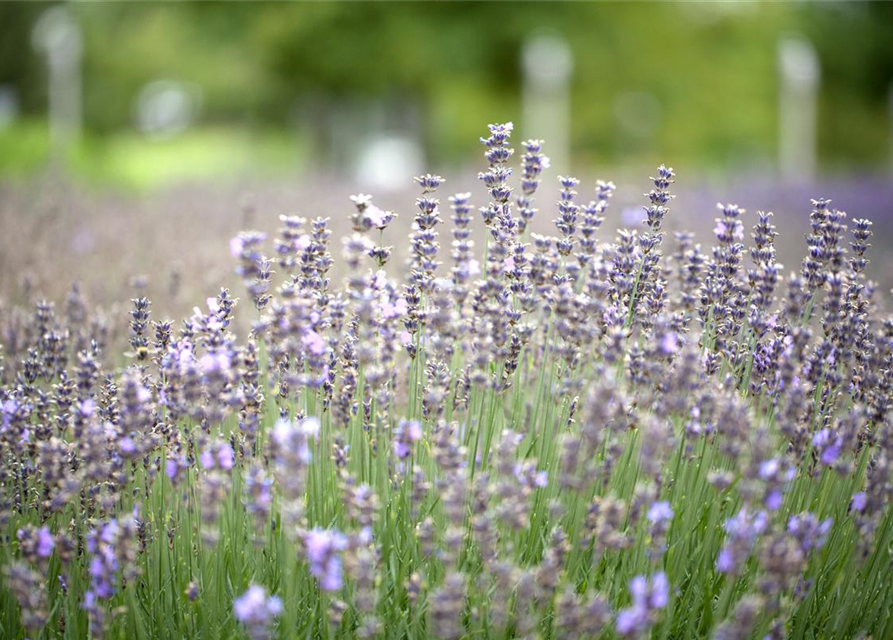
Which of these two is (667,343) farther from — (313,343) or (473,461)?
(313,343)

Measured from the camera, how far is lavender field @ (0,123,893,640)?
73.0 inches

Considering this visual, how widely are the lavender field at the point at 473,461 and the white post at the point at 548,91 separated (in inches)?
553

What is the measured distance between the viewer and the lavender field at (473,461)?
185cm

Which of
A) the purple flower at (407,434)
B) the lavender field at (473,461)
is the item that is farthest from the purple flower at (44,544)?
the purple flower at (407,434)

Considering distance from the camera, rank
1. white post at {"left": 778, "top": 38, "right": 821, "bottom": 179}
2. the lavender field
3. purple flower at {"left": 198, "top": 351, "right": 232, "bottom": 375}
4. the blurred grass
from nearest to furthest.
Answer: the lavender field
purple flower at {"left": 198, "top": 351, "right": 232, "bottom": 375}
the blurred grass
white post at {"left": 778, "top": 38, "right": 821, "bottom": 179}

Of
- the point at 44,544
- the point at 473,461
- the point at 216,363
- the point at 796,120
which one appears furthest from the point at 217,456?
the point at 796,120

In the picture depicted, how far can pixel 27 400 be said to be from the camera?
8.29ft

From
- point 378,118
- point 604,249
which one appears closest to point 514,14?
point 378,118

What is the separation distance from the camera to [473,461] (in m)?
2.38

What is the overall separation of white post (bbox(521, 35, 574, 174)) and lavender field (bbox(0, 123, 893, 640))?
1405cm

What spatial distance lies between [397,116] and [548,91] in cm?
375

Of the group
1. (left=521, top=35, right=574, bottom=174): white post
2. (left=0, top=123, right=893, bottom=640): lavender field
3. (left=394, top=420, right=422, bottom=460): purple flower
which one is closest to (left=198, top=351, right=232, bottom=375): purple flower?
(left=0, top=123, right=893, bottom=640): lavender field

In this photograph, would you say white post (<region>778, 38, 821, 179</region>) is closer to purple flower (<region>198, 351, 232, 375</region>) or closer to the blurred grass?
the blurred grass

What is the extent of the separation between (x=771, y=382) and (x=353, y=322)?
1.10m
